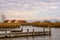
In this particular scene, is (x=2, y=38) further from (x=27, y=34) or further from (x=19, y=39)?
(x=27, y=34)

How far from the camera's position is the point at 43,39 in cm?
1631

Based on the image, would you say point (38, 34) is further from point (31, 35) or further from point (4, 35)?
point (4, 35)

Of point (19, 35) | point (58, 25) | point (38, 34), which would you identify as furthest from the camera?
point (58, 25)

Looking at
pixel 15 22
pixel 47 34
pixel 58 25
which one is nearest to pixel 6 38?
pixel 47 34

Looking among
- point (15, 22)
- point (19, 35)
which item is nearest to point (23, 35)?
point (19, 35)

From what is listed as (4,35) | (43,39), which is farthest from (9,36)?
(43,39)

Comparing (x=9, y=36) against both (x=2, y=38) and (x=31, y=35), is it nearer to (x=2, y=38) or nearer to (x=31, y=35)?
(x=2, y=38)

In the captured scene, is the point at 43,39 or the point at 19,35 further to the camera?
the point at 19,35

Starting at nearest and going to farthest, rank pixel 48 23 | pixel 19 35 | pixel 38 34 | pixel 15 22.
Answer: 1. pixel 19 35
2. pixel 38 34
3. pixel 15 22
4. pixel 48 23

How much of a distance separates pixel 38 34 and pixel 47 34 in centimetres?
116

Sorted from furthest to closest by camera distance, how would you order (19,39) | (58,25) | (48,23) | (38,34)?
(48,23)
(58,25)
(38,34)
(19,39)

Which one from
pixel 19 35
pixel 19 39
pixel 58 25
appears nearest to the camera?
pixel 19 39

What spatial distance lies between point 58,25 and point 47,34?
23589 mm

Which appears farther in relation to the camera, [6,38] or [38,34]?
[38,34]
